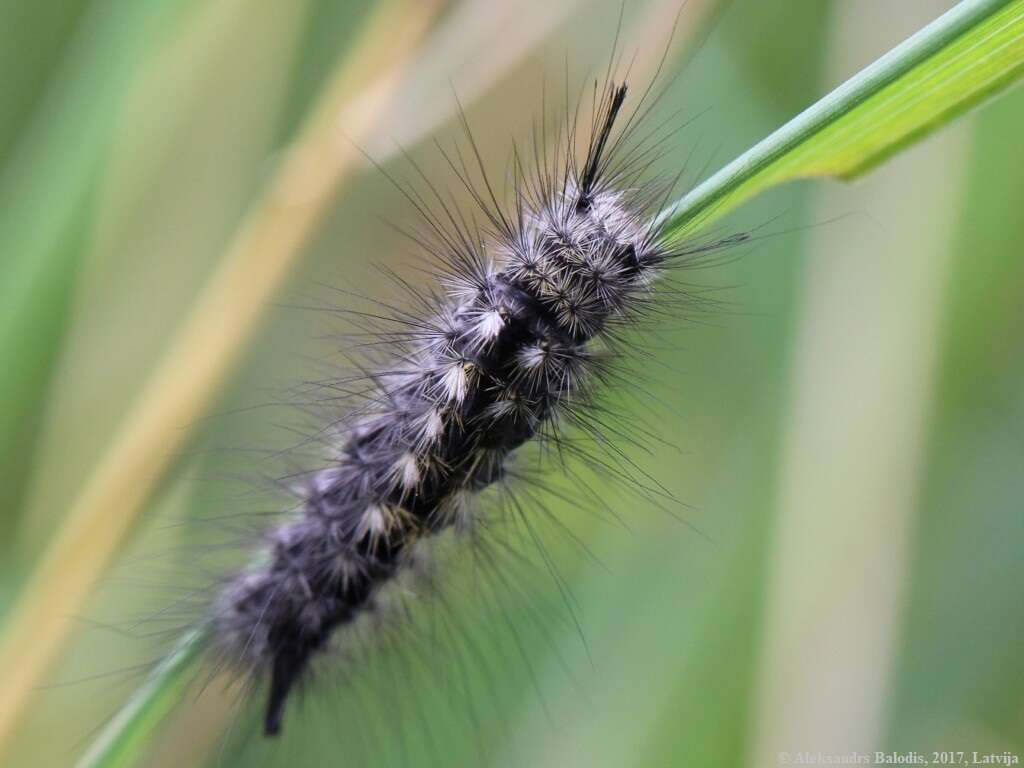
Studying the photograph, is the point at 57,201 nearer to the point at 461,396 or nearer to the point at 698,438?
the point at 461,396

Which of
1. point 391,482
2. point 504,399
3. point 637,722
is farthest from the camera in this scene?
point 637,722

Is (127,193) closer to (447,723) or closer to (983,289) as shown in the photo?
(447,723)

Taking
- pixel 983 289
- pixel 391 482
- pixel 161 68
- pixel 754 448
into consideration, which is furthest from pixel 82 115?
pixel 983 289

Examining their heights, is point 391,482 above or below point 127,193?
below

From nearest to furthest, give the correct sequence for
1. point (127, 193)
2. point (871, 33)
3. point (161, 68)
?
point (871, 33) → point (161, 68) → point (127, 193)

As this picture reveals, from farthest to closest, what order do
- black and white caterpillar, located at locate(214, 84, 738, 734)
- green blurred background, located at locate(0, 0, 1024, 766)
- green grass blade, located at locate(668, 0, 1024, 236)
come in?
1. green blurred background, located at locate(0, 0, 1024, 766)
2. black and white caterpillar, located at locate(214, 84, 738, 734)
3. green grass blade, located at locate(668, 0, 1024, 236)

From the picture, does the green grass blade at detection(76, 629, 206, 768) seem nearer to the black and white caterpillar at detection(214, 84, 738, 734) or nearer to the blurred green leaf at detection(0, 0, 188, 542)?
the black and white caterpillar at detection(214, 84, 738, 734)

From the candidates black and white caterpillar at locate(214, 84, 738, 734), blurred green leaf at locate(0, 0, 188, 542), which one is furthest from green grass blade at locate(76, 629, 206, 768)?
blurred green leaf at locate(0, 0, 188, 542)
